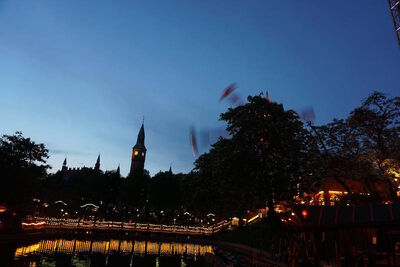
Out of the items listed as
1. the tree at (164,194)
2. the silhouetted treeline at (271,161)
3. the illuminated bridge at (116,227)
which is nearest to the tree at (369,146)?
the silhouetted treeline at (271,161)

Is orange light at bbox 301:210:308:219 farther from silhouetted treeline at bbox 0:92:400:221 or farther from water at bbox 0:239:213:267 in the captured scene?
water at bbox 0:239:213:267

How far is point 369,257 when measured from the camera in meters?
18.5

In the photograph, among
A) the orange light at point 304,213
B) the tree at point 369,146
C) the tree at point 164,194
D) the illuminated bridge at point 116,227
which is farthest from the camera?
the tree at point 164,194

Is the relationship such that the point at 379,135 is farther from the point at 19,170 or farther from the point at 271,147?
the point at 19,170

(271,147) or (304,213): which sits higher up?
(271,147)

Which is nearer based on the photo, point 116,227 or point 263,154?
point 263,154

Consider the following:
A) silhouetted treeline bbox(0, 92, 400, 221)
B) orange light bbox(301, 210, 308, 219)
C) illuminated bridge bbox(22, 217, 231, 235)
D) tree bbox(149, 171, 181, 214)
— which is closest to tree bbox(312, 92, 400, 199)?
silhouetted treeline bbox(0, 92, 400, 221)

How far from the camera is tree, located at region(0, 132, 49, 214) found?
1455 inches

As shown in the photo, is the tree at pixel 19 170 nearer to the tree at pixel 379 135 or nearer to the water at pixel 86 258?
the water at pixel 86 258

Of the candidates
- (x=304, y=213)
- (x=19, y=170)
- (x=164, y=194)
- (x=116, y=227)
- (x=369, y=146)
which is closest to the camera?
(x=304, y=213)

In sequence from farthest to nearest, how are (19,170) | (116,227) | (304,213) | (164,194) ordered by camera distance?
(164,194)
(116,227)
(19,170)
(304,213)

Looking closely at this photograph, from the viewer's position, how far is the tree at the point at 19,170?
37.0m

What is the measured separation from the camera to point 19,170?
38.3 metres

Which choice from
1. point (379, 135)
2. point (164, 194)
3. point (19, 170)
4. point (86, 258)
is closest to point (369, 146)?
point (379, 135)
